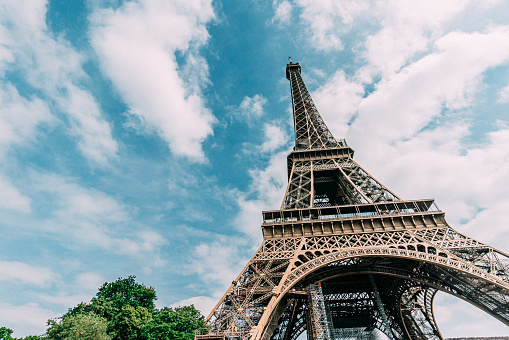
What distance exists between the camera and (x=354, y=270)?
58.6 ft

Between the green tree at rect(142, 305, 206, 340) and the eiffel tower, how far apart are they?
171cm

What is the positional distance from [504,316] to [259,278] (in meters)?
13.0

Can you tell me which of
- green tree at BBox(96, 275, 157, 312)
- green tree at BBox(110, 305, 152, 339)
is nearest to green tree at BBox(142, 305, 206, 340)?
green tree at BBox(110, 305, 152, 339)

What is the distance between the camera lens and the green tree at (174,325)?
13166mm

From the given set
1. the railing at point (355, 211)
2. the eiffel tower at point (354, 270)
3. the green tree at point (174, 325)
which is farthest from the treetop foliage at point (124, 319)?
the railing at point (355, 211)

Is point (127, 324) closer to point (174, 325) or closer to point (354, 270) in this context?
point (174, 325)

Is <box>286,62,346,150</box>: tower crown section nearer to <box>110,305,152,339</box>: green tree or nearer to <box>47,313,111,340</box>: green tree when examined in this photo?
<box>110,305,152,339</box>: green tree

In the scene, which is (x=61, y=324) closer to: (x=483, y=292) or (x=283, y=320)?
(x=283, y=320)

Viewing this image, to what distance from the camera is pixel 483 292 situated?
13.5m

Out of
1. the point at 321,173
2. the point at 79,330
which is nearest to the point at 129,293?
the point at 79,330

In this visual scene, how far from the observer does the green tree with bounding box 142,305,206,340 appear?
43.2ft

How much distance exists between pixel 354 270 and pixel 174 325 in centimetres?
1222

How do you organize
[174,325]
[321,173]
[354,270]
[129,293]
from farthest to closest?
1. [321,173]
2. [129,293]
3. [354,270]
4. [174,325]

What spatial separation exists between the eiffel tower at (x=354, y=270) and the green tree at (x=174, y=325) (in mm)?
1709
